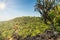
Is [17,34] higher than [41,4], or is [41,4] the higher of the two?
[41,4]

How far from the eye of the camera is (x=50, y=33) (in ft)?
109

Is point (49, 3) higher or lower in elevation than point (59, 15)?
higher

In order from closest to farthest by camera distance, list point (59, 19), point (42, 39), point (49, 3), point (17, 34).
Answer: point (42, 39) → point (49, 3) → point (59, 19) → point (17, 34)

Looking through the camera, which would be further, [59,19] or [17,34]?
[17,34]

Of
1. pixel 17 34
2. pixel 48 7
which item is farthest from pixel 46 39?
pixel 17 34

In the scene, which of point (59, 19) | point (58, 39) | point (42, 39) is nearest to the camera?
point (58, 39)

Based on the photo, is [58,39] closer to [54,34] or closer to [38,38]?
[54,34]

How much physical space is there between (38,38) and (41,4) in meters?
7.86

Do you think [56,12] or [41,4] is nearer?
[41,4]

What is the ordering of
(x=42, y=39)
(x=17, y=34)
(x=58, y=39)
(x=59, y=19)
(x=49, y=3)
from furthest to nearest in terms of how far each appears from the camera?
(x=17, y=34) < (x=59, y=19) < (x=49, y=3) < (x=42, y=39) < (x=58, y=39)

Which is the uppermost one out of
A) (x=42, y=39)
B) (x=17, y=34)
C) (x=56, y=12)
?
(x=56, y=12)

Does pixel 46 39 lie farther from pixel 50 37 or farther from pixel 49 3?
pixel 49 3

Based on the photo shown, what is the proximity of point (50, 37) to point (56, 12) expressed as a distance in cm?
2346

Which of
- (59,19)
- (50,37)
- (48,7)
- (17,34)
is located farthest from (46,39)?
(17,34)
